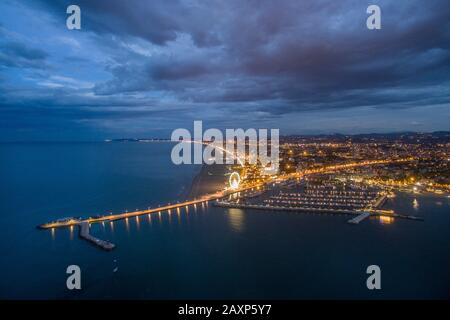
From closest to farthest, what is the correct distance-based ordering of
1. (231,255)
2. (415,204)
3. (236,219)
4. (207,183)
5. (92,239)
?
1. (231,255)
2. (92,239)
3. (236,219)
4. (415,204)
5. (207,183)

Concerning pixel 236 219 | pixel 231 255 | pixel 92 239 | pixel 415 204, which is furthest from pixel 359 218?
pixel 92 239

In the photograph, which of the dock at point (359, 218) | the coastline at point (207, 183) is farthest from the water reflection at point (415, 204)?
the coastline at point (207, 183)

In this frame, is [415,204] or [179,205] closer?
[415,204]

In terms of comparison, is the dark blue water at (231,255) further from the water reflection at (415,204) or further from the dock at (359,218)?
the dock at (359,218)

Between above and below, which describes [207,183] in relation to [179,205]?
above

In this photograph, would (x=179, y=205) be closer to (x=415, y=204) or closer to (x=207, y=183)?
(x=207, y=183)
